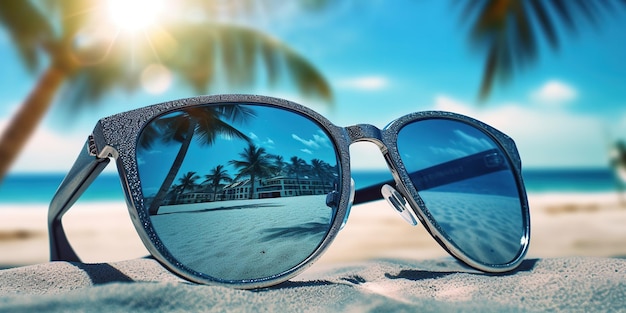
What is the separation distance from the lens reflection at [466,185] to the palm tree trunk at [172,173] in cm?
41

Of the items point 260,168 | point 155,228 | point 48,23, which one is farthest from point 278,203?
point 48,23

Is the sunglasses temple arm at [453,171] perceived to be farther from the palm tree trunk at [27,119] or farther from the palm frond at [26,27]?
the palm frond at [26,27]

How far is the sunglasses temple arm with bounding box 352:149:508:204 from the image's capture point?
2.95ft

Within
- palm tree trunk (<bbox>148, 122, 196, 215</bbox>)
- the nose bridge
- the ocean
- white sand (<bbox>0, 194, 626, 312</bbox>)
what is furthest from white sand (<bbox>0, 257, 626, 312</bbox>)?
the ocean

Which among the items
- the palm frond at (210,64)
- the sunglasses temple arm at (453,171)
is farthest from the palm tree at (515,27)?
the sunglasses temple arm at (453,171)

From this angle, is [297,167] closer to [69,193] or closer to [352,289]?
[352,289]

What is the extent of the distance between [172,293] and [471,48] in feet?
16.2

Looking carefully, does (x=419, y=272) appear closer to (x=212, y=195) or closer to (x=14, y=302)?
(x=212, y=195)

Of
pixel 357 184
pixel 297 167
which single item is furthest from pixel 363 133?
pixel 357 184

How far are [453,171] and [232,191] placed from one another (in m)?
0.49

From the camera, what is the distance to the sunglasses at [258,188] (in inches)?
25.5

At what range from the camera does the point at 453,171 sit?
0.95 metres

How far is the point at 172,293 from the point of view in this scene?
0.50m

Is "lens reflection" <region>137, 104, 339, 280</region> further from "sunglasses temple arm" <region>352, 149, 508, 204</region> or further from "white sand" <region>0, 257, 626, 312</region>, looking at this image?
"sunglasses temple arm" <region>352, 149, 508, 204</region>
